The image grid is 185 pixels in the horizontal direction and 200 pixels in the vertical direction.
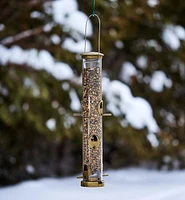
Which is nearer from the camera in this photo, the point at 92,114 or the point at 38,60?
the point at 92,114

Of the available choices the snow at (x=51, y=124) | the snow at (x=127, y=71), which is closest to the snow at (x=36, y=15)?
the snow at (x=51, y=124)

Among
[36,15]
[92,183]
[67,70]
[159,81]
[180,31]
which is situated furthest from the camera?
[159,81]

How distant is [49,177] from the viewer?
11.6 metres

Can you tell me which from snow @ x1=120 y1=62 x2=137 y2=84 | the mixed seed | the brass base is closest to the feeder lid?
the mixed seed

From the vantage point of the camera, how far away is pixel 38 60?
833cm

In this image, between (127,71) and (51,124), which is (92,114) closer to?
(51,124)

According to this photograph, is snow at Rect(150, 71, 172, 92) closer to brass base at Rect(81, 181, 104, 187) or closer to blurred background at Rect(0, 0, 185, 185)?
blurred background at Rect(0, 0, 185, 185)

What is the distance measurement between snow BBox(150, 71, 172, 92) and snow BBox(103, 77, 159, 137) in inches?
135

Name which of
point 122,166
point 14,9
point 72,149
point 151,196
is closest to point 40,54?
point 14,9

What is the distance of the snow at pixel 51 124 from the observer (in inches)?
350

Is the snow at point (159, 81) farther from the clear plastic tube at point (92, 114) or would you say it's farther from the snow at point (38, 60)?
the clear plastic tube at point (92, 114)

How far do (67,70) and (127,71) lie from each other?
13.3ft

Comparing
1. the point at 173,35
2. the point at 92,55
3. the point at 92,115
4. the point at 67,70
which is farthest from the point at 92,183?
the point at 173,35

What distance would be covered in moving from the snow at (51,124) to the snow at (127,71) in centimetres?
Answer: 348
